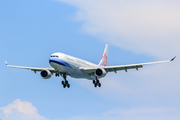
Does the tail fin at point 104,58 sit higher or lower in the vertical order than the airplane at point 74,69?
higher

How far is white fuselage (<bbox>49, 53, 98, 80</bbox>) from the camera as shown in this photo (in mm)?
81844

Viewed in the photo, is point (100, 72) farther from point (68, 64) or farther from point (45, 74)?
point (45, 74)

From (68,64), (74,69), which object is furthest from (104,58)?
(68,64)

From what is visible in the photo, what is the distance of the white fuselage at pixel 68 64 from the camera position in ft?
269

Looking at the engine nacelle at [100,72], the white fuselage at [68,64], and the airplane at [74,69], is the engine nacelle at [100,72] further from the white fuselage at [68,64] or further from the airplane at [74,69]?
the white fuselage at [68,64]

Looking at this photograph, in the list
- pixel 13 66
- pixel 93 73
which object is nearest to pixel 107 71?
pixel 93 73

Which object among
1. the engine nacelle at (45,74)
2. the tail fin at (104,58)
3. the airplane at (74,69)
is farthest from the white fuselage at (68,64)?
the tail fin at (104,58)

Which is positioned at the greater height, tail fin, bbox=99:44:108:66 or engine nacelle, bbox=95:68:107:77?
tail fin, bbox=99:44:108:66

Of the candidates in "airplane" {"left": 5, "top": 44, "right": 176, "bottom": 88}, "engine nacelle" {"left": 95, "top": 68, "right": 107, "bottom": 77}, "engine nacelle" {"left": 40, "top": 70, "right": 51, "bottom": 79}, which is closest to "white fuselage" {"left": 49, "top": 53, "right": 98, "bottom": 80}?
"airplane" {"left": 5, "top": 44, "right": 176, "bottom": 88}

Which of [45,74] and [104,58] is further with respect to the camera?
[104,58]

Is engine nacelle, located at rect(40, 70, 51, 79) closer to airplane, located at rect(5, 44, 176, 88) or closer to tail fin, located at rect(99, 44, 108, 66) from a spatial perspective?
airplane, located at rect(5, 44, 176, 88)

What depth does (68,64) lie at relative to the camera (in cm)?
8338

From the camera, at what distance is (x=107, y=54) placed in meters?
115

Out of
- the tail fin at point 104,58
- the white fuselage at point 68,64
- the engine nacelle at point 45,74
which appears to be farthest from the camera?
the tail fin at point 104,58
